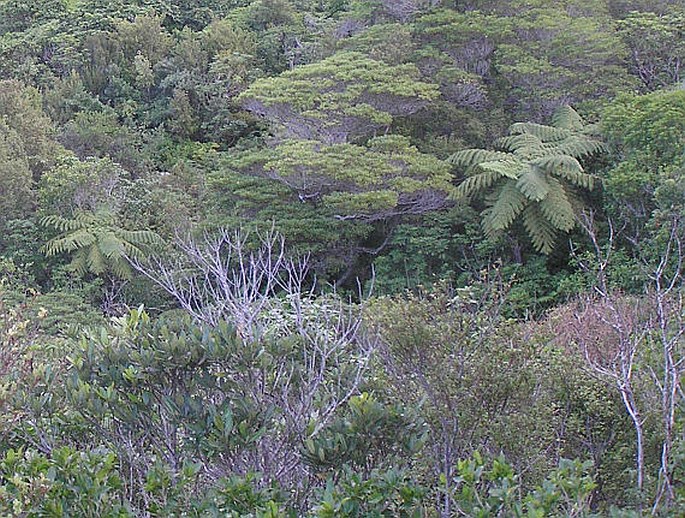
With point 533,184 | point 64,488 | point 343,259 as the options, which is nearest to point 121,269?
point 343,259

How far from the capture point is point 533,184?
934 cm

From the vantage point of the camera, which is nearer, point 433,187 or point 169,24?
point 433,187

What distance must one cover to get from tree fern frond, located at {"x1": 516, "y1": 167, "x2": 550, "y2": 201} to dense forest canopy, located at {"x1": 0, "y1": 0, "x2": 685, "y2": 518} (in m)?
0.04

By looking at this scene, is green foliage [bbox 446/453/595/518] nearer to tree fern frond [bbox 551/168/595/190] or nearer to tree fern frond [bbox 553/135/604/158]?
tree fern frond [bbox 551/168/595/190]

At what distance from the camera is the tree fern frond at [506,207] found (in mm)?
9508

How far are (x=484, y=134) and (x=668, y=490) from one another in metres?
9.96

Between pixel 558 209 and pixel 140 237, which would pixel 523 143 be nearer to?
pixel 558 209

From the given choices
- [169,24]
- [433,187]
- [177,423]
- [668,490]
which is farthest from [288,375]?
[169,24]

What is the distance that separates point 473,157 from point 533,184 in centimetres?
122

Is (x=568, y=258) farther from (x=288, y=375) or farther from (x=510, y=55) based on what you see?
(x=288, y=375)

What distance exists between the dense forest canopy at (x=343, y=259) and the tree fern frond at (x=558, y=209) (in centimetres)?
3

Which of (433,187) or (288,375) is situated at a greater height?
(288,375)

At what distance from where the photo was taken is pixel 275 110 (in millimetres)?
11430

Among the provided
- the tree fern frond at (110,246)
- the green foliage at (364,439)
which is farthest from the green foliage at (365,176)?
the green foliage at (364,439)
